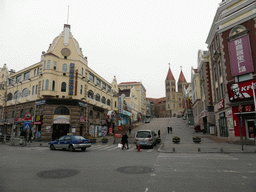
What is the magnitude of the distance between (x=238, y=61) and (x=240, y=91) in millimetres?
3735

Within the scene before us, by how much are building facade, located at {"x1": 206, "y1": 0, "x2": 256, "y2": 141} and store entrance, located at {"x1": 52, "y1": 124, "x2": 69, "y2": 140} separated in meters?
23.2

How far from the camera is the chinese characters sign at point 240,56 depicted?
65.9 feet

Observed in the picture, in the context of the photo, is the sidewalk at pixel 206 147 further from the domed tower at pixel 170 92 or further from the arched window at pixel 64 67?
the domed tower at pixel 170 92

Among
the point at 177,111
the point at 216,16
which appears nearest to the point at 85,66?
the point at 216,16

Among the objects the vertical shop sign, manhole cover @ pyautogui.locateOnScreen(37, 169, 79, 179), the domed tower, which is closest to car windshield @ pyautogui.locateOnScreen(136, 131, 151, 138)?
manhole cover @ pyautogui.locateOnScreen(37, 169, 79, 179)

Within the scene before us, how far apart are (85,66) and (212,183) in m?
32.0

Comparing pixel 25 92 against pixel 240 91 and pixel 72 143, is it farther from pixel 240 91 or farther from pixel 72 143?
pixel 240 91

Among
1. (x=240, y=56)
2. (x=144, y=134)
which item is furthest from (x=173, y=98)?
(x=144, y=134)

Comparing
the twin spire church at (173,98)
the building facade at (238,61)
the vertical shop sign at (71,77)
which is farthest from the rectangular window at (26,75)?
the twin spire church at (173,98)

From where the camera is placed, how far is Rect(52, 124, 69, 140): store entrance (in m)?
28.8

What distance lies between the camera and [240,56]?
20.7 m

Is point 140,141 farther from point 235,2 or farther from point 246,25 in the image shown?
point 235,2

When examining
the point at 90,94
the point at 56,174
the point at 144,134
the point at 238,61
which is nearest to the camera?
the point at 56,174

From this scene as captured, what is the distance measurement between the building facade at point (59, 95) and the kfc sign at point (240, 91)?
879 inches
